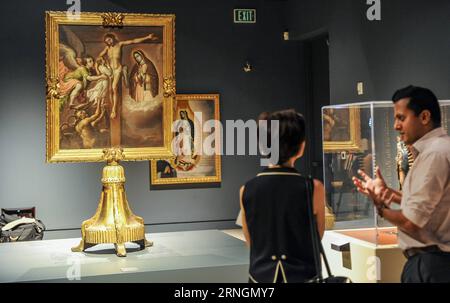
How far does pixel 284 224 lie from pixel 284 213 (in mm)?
44

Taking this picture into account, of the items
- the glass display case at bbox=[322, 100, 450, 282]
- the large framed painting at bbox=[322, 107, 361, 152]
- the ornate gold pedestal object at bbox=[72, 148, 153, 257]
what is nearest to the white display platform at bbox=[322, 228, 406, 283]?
the glass display case at bbox=[322, 100, 450, 282]

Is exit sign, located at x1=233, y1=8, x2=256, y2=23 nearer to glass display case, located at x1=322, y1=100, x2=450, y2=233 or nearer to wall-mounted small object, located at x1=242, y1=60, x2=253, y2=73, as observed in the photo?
wall-mounted small object, located at x1=242, y1=60, x2=253, y2=73

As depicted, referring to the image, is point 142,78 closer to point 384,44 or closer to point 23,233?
point 23,233

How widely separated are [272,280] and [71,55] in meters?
3.45

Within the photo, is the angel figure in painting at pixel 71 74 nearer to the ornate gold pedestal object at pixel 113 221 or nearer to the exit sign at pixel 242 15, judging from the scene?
the ornate gold pedestal object at pixel 113 221

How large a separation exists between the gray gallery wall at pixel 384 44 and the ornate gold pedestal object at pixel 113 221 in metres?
3.14

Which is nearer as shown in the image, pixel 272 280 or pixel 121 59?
pixel 272 280

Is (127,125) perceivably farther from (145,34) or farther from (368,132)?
(368,132)

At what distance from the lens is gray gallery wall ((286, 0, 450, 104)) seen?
581 cm

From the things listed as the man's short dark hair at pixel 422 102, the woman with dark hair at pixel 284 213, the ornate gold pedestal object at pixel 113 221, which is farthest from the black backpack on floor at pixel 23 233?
the man's short dark hair at pixel 422 102

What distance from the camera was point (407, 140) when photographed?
2.67 meters

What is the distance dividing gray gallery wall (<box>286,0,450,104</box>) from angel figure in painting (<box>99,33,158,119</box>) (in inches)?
110

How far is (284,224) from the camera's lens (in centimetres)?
237
